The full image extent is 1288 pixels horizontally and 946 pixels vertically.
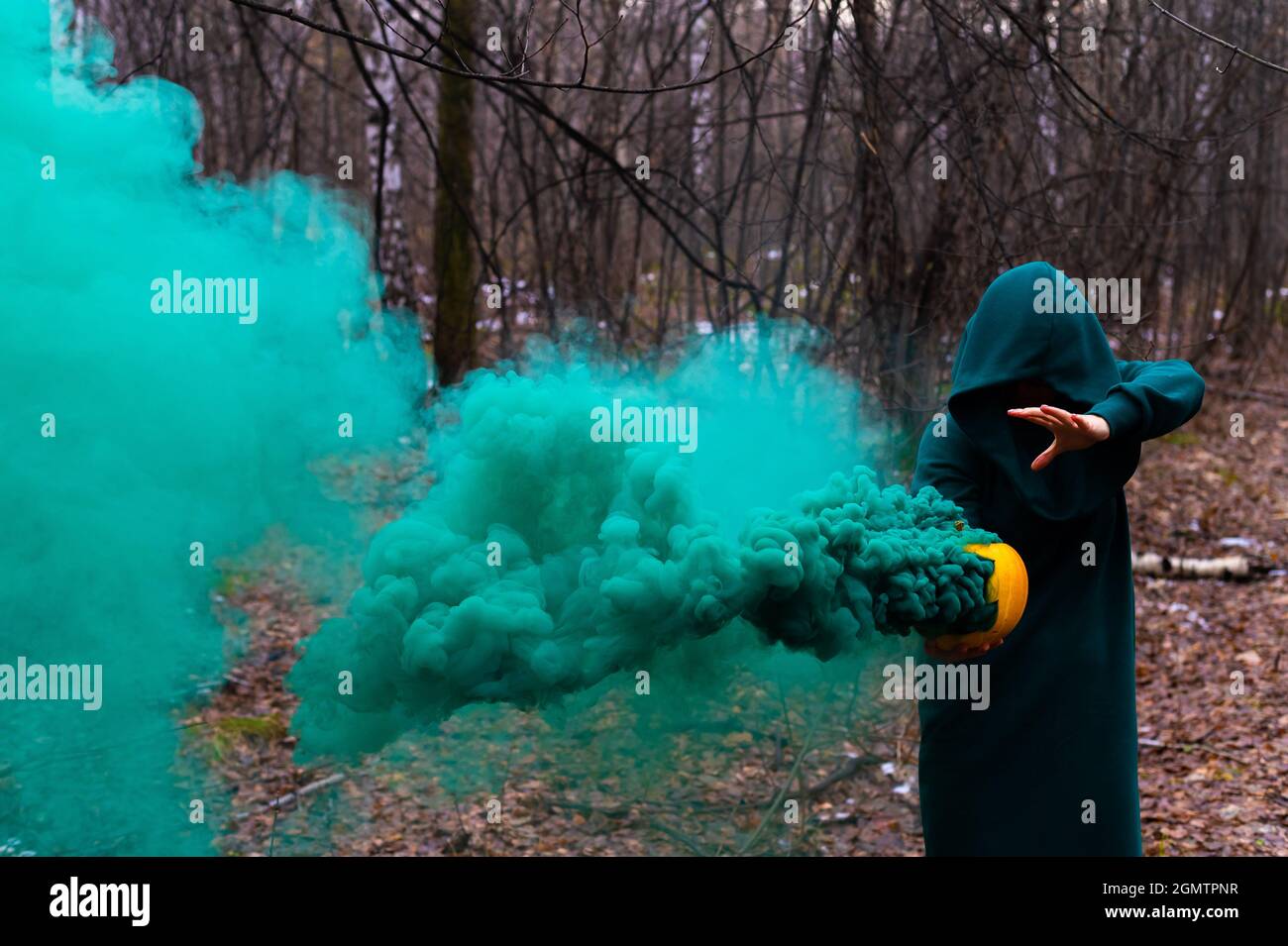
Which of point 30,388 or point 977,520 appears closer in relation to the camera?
Answer: point 977,520

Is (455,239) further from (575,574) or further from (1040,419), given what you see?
(1040,419)

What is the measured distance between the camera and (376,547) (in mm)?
2088

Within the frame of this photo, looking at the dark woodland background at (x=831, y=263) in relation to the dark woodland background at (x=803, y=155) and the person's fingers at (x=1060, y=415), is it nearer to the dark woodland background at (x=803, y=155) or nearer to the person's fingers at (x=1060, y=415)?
the dark woodland background at (x=803, y=155)

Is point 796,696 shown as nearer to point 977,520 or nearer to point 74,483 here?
point 977,520

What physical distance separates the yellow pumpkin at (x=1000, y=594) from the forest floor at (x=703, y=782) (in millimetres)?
1881

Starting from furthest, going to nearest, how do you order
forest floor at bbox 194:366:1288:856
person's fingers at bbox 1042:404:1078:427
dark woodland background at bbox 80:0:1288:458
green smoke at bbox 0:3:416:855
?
forest floor at bbox 194:366:1288:856 < dark woodland background at bbox 80:0:1288:458 < green smoke at bbox 0:3:416:855 < person's fingers at bbox 1042:404:1078:427
